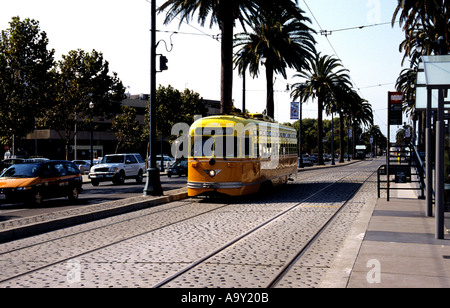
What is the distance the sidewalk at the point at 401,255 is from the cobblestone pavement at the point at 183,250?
0.62 m

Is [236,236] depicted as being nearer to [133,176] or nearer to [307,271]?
[307,271]

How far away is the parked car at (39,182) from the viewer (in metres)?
16.9

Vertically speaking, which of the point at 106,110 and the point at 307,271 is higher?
the point at 106,110

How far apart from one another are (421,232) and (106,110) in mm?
42193

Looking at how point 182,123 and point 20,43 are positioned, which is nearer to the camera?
point 20,43

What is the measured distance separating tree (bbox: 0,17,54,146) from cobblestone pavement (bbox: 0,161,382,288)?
15534 mm

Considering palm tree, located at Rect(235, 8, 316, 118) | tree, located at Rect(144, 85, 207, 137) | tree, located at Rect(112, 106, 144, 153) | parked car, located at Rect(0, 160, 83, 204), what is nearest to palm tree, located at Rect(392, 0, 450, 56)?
palm tree, located at Rect(235, 8, 316, 118)

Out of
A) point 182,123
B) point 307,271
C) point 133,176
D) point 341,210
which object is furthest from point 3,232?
point 182,123

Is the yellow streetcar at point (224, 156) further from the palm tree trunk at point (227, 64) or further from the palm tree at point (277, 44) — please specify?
the palm tree at point (277, 44)

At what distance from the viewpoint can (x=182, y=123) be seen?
6359 cm

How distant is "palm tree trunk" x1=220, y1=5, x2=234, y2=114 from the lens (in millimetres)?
23828

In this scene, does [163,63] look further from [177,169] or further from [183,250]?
[177,169]
